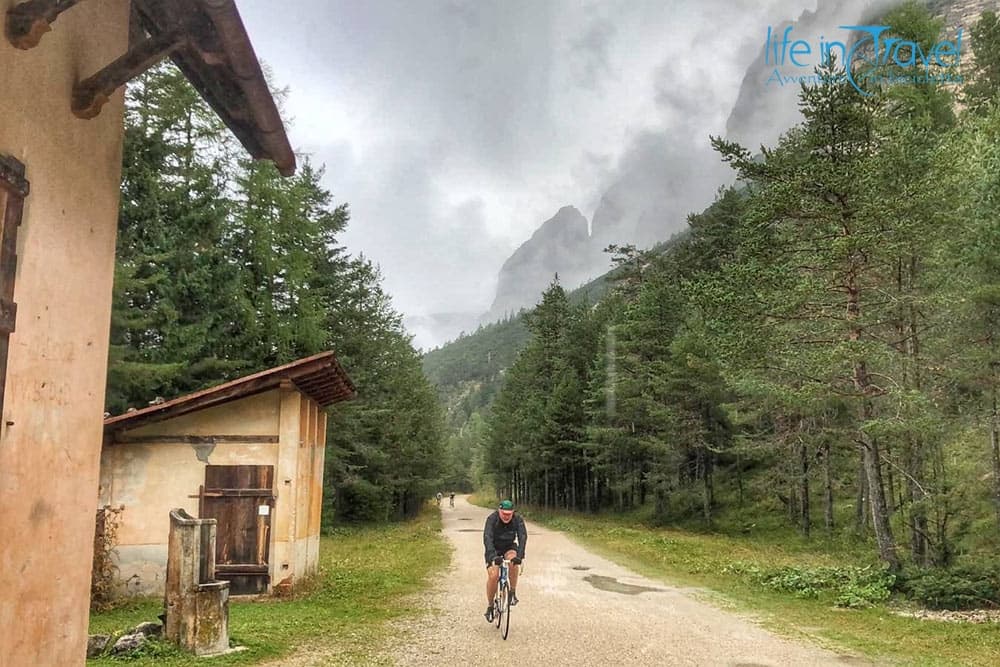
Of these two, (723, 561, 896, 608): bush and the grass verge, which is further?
(723, 561, 896, 608): bush

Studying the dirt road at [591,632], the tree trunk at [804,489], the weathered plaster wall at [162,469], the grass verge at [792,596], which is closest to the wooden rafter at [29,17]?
the dirt road at [591,632]

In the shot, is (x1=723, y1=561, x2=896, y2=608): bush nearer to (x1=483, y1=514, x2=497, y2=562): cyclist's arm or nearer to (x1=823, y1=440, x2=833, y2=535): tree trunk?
(x1=483, y1=514, x2=497, y2=562): cyclist's arm

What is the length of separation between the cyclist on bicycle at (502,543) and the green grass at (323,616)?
1595mm

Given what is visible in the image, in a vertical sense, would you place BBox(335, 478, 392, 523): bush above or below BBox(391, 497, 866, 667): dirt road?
below

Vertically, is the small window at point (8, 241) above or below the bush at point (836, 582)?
above

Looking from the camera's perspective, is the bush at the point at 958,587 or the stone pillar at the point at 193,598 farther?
the bush at the point at 958,587

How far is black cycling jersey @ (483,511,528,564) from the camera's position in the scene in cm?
996

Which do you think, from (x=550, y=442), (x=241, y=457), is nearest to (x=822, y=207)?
(x=241, y=457)

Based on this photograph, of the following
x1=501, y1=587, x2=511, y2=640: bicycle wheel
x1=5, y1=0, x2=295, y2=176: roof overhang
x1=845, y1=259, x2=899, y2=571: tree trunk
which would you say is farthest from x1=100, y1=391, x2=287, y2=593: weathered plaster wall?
x1=845, y1=259, x2=899, y2=571: tree trunk

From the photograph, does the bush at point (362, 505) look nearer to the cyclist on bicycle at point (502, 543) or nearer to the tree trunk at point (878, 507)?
the tree trunk at point (878, 507)

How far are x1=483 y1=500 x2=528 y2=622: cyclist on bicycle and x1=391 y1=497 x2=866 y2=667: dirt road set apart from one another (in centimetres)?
63

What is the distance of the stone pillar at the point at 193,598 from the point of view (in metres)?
7.97

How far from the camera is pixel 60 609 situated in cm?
345

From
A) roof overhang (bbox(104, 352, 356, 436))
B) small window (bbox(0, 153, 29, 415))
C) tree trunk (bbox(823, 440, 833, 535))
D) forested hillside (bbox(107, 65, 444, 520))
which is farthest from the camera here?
tree trunk (bbox(823, 440, 833, 535))
